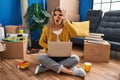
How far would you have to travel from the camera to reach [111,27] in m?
3.09

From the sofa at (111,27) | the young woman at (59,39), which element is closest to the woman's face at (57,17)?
the young woman at (59,39)

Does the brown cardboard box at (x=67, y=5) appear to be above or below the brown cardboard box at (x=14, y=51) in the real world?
above

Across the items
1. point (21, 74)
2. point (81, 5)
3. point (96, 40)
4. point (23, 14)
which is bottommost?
point (21, 74)

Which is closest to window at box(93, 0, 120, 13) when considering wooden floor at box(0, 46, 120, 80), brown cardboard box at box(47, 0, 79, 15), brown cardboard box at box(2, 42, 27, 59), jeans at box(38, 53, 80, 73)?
brown cardboard box at box(47, 0, 79, 15)

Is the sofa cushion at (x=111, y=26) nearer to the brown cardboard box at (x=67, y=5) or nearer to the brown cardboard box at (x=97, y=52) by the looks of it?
the brown cardboard box at (x=97, y=52)

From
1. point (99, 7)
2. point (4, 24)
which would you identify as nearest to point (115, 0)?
point (99, 7)

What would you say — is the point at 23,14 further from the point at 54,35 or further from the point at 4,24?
the point at 54,35

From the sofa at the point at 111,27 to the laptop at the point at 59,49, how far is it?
115 centimetres

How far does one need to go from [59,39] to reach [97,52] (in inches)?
29.9

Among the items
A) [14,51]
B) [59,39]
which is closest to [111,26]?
[59,39]

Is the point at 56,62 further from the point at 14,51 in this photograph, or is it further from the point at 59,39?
the point at 14,51

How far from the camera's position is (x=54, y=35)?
211 centimetres

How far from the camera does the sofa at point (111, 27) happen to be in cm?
285

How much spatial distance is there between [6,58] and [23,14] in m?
1.13
